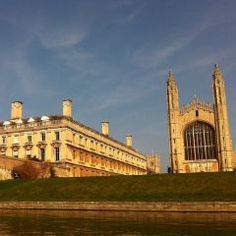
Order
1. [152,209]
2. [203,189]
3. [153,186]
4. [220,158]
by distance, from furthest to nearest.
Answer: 1. [220,158]
2. [153,186]
3. [203,189]
4. [152,209]

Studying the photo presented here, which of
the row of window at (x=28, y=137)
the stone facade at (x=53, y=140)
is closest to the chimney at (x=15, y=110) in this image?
the stone facade at (x=53, y=140)

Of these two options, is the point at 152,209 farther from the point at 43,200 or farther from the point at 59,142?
the point at 59,142

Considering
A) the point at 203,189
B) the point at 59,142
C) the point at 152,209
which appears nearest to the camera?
the point at 152,209

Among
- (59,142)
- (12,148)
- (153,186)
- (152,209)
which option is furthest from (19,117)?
(152,209)

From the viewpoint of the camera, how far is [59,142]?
6222 centimetres

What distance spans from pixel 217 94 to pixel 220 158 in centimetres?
1315

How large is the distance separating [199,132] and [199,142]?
7.09 feet

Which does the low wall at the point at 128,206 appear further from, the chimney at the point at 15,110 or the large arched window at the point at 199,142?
the large arched window at the point at 199,142

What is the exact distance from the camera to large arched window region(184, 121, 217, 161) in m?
79.5

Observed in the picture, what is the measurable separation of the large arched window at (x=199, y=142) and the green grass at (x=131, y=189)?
44582 mm

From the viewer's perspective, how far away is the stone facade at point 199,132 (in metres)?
77.6

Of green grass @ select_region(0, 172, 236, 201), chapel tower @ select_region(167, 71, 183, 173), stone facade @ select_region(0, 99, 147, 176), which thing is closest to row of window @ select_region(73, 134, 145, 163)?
stone facade @ select_region(0, 99, 147, 176)

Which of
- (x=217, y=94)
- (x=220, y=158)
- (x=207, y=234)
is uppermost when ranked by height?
(x=217, y=94)

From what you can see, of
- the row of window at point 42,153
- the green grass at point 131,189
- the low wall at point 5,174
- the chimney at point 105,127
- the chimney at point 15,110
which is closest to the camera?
the green grass at point 131,189
